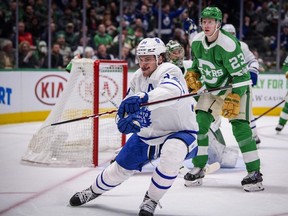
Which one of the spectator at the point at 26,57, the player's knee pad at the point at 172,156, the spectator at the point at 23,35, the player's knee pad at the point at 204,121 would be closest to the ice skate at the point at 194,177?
the player's knee pad at the point at 204,121

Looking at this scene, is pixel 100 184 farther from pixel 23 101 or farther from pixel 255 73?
pixel 23 101

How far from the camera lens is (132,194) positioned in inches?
152

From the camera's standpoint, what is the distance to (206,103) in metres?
4.12

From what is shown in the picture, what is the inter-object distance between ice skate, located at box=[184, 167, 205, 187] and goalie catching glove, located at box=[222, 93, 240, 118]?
0.49 meters

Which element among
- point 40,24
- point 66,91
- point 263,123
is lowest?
point 263,123

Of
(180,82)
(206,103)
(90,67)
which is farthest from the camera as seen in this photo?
(90,67)

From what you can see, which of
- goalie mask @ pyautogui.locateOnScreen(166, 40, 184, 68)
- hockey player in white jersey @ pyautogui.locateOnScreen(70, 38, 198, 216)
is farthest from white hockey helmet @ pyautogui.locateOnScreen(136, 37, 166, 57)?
goalie mask @ pyautogui.locateOnScreen(166, 40, 184, 68)

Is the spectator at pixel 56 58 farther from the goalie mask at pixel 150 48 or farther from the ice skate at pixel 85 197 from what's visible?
the goalie mask at pixel 150 48

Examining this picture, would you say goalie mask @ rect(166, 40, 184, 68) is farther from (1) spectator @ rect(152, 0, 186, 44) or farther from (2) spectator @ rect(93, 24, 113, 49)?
→ (1) spectator @ rect(152, 0, 186, 44)

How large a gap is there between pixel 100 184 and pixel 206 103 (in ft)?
3.63

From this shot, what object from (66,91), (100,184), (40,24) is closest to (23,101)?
(40,24)

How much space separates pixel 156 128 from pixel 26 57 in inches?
211

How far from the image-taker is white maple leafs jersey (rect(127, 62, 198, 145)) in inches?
125

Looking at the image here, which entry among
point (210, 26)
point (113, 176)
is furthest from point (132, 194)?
point (210, 26)
